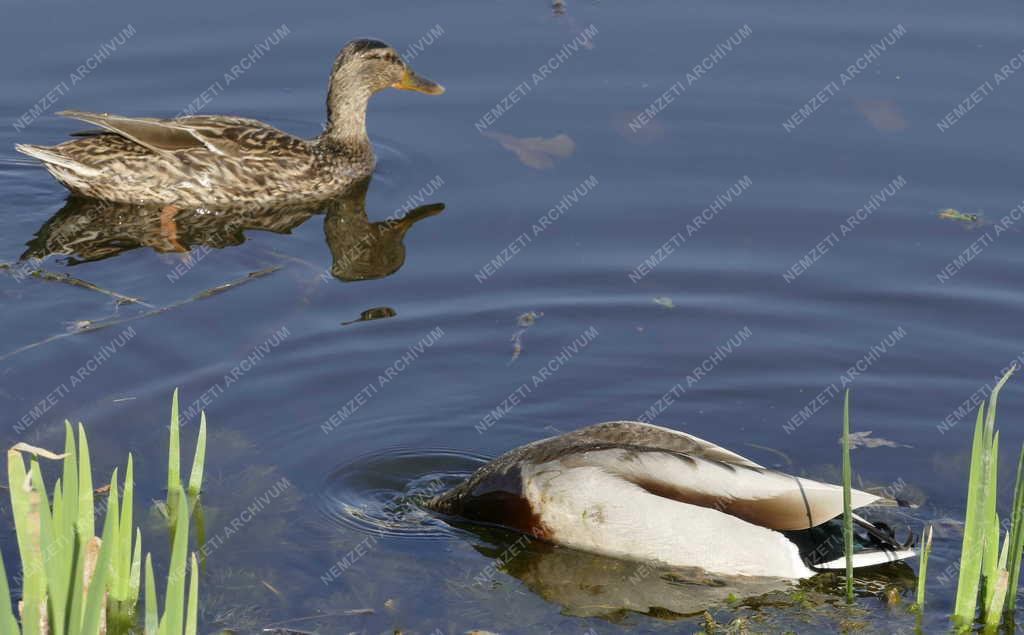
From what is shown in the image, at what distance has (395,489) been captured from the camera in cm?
736

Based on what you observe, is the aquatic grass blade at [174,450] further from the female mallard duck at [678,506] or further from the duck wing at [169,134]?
the duck wing at [169,134]

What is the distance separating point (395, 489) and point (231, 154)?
4545 millimetres

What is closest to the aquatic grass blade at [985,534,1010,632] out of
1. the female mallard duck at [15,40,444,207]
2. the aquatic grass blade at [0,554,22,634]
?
the aquatic grass blade at [0,554,22,634]

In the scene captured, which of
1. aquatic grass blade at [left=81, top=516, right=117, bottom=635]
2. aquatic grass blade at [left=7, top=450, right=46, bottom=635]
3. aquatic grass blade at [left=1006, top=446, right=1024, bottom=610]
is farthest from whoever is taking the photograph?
aquatic grass blade at [left=1006, top=446, right=1024, bottom=610]

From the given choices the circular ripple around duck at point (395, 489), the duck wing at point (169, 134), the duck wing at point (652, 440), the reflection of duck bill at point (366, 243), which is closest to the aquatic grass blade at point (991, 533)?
the duck wing at point (652, 440)

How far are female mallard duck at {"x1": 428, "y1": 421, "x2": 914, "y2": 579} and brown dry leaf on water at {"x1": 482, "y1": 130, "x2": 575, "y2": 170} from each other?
14.9 ft

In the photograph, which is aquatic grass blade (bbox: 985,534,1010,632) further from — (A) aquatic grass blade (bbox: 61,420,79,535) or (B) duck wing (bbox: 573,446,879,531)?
(A) aquatic grass blade (bbox: 61,420,79,535)

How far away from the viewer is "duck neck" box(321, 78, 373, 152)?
1162 cm

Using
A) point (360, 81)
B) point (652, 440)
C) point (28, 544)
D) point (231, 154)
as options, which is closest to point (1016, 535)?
point (652, 440)

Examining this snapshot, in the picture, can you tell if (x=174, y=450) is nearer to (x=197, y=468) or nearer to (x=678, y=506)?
(x=197, y=468)

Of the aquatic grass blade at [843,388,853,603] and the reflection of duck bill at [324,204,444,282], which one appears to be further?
the reflection of duck bill at [324,204,444,282]

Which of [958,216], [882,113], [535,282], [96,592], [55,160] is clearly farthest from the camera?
[882,113]

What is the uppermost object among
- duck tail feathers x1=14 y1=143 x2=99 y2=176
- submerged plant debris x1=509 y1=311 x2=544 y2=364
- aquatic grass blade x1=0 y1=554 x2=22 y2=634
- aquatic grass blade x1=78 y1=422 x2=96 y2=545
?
aquatic grass blade x1=78 y1=422 x2=96 y2=545

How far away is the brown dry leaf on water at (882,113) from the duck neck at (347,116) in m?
3.92
